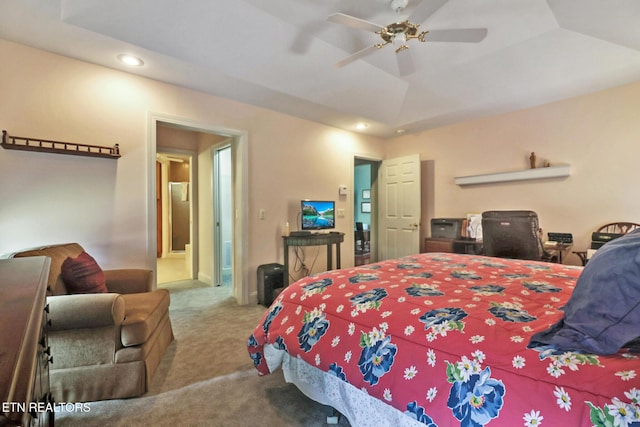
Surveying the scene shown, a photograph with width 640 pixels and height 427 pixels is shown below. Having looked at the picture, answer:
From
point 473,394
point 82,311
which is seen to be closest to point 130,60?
point 82,311

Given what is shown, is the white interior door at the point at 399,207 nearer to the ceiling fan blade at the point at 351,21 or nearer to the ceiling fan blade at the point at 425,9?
the ceiling fan blade at the point at 425,9

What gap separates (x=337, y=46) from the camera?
9.09 ft

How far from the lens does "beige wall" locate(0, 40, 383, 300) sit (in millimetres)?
2305

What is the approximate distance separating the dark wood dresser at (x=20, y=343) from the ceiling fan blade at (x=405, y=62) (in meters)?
3.17

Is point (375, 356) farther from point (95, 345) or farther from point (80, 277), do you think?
point (80, 277)

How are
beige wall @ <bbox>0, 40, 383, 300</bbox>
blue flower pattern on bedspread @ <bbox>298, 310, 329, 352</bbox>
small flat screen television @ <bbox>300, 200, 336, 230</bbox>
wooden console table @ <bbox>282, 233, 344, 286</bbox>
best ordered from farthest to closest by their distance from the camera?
small flat screen television @ <bbox>300, 200, 336, 230</bbox> < wooden console table @ <bbox>282, 233, 344, 286</bbox> < beige wall @ <bbox>0, 40, 383, 300</bbox> < blue flower pattern on bedspread @ <bbox>298, 310, 329, 352</bbox>

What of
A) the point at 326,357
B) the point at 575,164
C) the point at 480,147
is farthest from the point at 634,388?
the point at 480,147

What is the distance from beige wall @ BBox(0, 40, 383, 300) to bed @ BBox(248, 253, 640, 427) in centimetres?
200

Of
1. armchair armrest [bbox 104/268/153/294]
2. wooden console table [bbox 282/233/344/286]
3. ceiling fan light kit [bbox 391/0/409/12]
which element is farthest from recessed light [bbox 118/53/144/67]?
wooden console table [bbox 282/233/344/286]

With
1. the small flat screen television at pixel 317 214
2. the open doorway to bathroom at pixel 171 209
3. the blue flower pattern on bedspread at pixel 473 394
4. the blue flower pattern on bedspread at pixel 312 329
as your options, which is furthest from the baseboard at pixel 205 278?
the blue flower pattern on bedspread at pixel 473 394

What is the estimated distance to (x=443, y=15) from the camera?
235cm

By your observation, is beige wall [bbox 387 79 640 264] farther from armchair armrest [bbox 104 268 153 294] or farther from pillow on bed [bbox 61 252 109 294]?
pillow on bed [bbox 61 252 109 294]

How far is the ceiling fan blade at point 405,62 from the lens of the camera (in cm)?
287

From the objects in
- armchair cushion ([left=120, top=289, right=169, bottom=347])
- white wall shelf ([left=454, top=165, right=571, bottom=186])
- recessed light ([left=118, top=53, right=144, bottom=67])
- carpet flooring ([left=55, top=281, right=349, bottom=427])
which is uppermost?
recessed light ([left=118, top=53, right=144, bottom=67])
